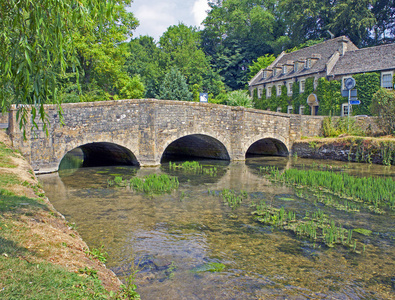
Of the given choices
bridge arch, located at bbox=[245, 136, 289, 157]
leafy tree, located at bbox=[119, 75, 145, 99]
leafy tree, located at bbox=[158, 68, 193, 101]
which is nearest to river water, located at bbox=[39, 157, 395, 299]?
bridge arch, located at bbox=[245, 136, 289, 157]

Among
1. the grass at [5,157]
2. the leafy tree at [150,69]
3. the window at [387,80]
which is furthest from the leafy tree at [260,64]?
the grass at [5,157]

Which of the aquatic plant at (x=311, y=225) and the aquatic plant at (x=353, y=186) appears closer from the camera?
the aquatic plant at (x=311, y=225)

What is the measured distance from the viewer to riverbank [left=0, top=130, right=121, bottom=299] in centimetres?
307

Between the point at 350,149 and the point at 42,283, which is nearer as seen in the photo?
the point at 42,283

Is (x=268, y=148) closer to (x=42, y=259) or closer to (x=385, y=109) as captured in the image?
(x=385, y=109)

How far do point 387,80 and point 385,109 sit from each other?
28.8ft

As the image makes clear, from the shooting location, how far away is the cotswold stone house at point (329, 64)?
2708 cm

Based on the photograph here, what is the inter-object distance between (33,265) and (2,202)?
2.49 m

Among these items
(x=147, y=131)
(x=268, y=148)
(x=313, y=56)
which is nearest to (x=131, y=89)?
(x=268, y=148)

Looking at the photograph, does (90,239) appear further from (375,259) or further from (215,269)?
(375,259)

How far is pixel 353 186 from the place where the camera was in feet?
33.8

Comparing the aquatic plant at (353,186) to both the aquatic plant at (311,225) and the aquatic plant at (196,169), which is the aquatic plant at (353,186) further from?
the aquatic plant at (196,169)

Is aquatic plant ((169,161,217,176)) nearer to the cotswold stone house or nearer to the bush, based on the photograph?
the bush

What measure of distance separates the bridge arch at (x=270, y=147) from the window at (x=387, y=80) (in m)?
11.1
